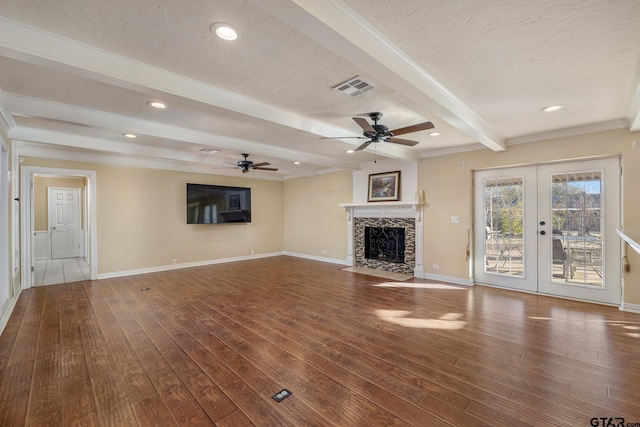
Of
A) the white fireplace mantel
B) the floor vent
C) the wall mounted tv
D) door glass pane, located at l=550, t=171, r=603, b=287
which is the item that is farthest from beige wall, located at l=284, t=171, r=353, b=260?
the floor vent

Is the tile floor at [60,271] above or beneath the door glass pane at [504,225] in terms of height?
beneath

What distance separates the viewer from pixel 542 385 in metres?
2.17

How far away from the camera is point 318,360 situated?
2568 mm

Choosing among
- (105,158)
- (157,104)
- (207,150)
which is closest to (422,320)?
(157,104)

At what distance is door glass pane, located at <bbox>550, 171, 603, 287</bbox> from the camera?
4133mm

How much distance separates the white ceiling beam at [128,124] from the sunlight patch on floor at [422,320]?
3.32 m

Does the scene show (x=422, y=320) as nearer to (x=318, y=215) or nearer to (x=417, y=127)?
(x=417, y=127)

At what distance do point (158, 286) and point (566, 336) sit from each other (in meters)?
6.07

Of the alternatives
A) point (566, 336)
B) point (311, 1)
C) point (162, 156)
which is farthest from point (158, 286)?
point (566, 336)

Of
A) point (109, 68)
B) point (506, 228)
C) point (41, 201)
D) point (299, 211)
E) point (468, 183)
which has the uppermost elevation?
point (109, 68)

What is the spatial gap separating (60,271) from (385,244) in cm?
765

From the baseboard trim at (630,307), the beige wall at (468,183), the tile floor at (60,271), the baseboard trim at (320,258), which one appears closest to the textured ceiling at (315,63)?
the beige wall at (468,183)

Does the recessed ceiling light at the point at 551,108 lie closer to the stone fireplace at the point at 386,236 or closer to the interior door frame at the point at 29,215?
the stone fireplace at the point at 386,236

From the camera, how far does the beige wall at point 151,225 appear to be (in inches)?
229
